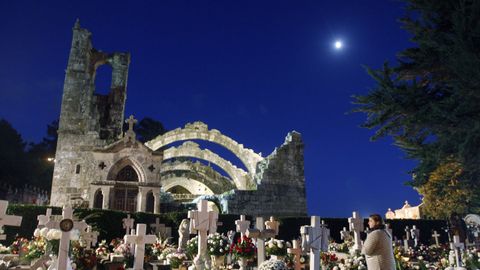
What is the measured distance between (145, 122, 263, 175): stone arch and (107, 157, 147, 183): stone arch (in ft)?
18.3

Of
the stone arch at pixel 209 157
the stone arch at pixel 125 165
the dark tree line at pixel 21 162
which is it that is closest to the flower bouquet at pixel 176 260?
the stone arch at pixel 125 165

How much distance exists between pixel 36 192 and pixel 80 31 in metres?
16.2

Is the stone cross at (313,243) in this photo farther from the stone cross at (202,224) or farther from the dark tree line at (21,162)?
the dark tree line at (21,162)

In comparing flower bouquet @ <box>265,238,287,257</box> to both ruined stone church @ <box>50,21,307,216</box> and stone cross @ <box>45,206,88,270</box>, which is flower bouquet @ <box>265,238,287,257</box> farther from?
ruined stone church @ <box>50,21,307,216</box>

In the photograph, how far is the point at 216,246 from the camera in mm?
8422

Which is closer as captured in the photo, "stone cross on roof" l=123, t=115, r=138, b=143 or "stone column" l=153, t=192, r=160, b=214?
"stone column" l=153, t=192, r=160, b=214

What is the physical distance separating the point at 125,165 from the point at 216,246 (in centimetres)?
1232

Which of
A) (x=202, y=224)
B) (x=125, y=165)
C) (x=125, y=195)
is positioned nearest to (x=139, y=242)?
(x=202, y=224)

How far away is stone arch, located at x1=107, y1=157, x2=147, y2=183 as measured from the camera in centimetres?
1920

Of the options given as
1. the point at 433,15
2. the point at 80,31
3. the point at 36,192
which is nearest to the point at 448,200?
the point at 433,15

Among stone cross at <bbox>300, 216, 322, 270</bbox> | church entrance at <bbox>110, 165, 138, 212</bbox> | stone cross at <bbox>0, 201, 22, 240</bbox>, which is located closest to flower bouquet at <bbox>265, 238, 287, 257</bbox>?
stone cross at <bbox>300, 216, 322, 270</bbox>

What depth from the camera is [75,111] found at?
70.4ft

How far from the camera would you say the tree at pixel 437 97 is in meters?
10.2

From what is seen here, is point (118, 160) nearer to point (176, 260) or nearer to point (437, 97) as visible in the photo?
point (176, 260)
